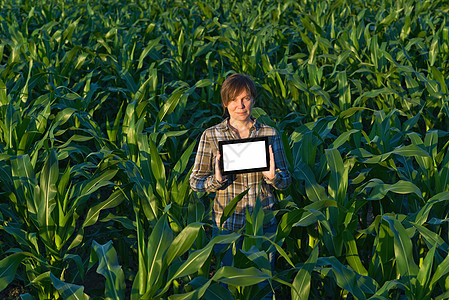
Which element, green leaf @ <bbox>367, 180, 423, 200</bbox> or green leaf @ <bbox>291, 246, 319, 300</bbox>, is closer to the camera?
green leaf @ <bbox>291, 246, 319, 300</bbox>

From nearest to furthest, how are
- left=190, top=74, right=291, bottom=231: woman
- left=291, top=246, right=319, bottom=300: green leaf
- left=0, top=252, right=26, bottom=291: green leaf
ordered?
left=291, top=246, right=319, bottom=300: green leaf
left=0, top=252, right=26, bottom=291: green leaf
left=190, top=74, right=291, bottom=231: woman

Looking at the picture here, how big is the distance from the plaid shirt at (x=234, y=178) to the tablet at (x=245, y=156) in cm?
17

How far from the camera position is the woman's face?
6.63 feet

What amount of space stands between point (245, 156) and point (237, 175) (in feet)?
0.88

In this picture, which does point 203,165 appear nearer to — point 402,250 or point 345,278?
point 345,278

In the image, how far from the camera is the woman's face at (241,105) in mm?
2021

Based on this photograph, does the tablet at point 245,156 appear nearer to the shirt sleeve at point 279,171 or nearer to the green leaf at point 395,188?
the shirt sleeve at point 279,171

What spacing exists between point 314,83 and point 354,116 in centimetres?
66

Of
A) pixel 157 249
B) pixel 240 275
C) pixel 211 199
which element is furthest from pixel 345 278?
pixel 211 199

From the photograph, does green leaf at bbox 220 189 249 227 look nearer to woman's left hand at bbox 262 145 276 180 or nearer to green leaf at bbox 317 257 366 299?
woman's left hand at bbox 262 145 276 180

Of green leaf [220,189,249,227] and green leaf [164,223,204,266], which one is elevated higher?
green leaf [220,189,249,227]

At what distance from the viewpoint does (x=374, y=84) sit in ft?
14.6

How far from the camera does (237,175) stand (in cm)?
217

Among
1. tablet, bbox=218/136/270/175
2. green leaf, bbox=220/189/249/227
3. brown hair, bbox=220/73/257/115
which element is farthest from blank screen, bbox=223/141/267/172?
brown hair, bbox=220/73/257/115
